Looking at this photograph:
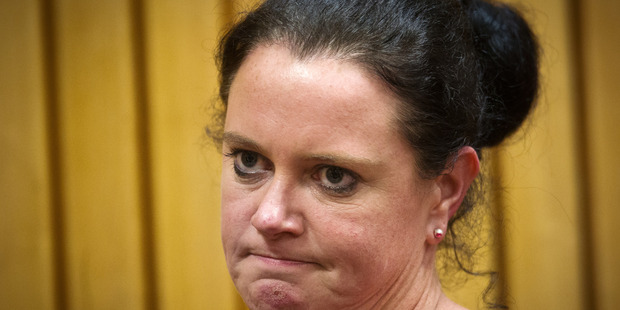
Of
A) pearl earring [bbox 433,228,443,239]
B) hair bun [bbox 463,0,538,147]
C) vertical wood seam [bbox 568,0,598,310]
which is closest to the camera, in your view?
pearl earring [bbox 433,228,443,239]

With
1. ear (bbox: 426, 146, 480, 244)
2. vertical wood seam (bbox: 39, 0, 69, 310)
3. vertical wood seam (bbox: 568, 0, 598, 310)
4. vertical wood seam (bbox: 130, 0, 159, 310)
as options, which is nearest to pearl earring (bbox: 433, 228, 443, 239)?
ear (bbox: 426, 146, 480, 244)

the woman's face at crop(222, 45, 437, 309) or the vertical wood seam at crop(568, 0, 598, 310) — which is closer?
the woman's face at crop(222, 45, 437, 309)

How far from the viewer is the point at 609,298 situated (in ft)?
6.16

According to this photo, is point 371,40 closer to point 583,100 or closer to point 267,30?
point 267,30

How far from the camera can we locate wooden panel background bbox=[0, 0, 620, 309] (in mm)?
1924

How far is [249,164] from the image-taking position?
110cm

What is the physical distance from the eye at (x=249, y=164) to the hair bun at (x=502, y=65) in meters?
0.48

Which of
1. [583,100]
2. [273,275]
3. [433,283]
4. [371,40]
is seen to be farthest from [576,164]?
[273,275]

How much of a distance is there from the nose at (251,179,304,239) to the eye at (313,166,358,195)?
6cm

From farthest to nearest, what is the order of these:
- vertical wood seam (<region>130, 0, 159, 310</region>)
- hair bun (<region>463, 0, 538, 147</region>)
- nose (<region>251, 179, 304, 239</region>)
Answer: vertical wood seam (<region>130, 0, 159, 310</region>), hair bun (<region>463, 0, 538, 147</region>), nose (<region>251, 179, 304, 239</region>)

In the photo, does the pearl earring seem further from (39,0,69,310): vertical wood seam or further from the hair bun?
(39,0,69,310): vertical wood seam

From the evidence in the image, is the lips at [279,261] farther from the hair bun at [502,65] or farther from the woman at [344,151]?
the hair bun at [502,65]

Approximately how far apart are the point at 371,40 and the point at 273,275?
42 centimetres

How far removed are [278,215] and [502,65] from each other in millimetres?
641
